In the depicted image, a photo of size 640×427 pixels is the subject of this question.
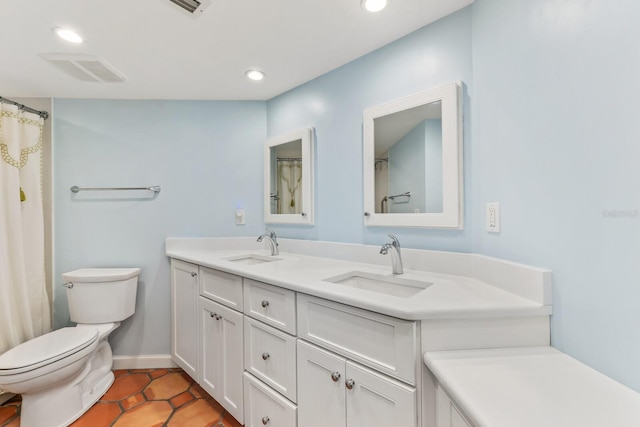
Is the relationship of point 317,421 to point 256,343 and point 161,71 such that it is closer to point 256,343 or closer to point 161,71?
point 256,343

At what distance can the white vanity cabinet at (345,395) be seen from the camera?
0.86 m

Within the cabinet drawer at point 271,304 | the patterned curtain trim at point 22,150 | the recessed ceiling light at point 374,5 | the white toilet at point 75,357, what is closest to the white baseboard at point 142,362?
the white toilet at point 75,357

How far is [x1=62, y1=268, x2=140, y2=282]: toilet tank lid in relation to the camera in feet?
6.05

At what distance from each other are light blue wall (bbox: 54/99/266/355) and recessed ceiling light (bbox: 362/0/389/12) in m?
1.18

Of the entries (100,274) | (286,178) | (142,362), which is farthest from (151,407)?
(286,178)

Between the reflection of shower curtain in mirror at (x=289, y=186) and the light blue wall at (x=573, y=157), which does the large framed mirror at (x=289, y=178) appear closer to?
the reflection of shower curtain in mirror at (x=289, y=186)

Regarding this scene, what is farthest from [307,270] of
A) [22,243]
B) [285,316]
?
[22,243]

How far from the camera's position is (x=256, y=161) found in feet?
7.18

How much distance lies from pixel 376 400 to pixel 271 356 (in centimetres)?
54

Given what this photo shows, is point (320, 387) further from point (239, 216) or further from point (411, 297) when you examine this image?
point (239, 216)

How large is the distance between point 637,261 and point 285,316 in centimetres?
110

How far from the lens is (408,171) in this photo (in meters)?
1.41

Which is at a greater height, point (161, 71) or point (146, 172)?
point (161, 71)

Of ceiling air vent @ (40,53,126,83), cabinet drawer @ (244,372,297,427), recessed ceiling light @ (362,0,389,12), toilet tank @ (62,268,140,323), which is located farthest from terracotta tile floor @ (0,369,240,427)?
recessed ceiling light @ (362,0,389,12)
